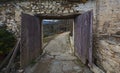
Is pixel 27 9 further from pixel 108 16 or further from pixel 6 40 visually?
pixel 108 16

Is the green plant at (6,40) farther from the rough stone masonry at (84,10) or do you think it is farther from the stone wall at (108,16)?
the stone wall at (108,16)

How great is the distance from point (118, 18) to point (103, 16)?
0.53 metres

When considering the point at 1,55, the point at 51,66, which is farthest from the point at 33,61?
the point at 1,55

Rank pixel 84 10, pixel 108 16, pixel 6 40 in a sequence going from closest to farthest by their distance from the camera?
pixel 6 40, pixel 108 16, pixel 84 10

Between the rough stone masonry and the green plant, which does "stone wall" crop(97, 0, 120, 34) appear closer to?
the rough stone masonry

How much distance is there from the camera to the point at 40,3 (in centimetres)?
626

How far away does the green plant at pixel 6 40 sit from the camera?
217 inches

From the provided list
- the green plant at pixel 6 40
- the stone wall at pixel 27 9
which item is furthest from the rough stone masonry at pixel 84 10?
the green plant at pixel 6 40

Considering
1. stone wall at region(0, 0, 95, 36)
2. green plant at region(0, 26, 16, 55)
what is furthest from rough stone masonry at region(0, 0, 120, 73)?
green plant at region(0, 26, 16, 55)

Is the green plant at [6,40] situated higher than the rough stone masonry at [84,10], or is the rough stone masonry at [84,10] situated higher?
the rough stone masonry at [84,10]

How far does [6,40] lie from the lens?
18.9 ft

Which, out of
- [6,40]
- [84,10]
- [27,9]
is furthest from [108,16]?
[6,40]

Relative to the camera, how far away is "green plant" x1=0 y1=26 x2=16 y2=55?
5.52 m

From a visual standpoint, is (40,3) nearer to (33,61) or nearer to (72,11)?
(72,11)
